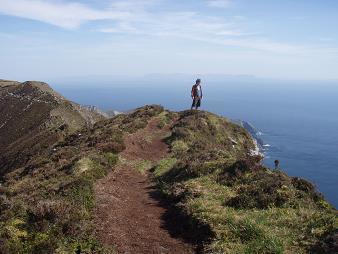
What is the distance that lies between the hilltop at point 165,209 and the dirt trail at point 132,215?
0.03m

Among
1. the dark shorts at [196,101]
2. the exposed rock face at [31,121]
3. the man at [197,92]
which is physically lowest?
the exposed rock face at [31,121]

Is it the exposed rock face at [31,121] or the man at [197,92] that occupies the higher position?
the man at [197,92]

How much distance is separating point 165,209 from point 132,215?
5.42ft

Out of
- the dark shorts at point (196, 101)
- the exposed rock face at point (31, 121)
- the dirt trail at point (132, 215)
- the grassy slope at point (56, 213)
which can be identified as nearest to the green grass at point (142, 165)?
the dirt trail at point (132, 215)

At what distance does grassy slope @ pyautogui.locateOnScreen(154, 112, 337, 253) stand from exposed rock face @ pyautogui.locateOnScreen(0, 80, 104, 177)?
26.5m

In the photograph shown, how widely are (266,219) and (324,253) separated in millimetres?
3034

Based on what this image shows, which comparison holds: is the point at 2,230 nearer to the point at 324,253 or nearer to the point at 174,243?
the point at 174,243

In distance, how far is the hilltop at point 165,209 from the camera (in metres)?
12.6

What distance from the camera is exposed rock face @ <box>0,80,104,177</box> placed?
48.3m

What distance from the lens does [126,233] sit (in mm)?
14281

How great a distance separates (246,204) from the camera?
16016 millimetres

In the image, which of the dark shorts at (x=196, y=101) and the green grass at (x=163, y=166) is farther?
the dark shorts at (x=196, y=101)

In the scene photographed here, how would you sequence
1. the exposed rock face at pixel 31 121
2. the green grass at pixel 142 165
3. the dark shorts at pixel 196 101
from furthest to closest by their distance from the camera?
1. the exposed rock face at pixel 31 121
2. the dark shorts at pixel 196 101
3. the green grass at pixel 142 165

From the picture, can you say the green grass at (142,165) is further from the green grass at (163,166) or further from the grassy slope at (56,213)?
the grassy slope at (56,213)
